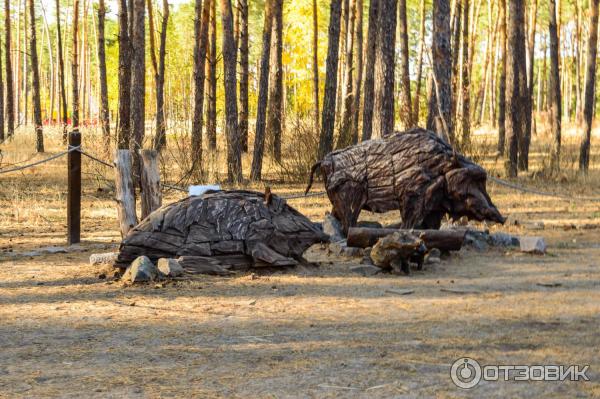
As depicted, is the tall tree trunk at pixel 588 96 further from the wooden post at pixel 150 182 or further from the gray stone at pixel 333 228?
the wooden post at pixel 150 182

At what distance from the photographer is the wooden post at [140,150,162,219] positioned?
8.88 meters

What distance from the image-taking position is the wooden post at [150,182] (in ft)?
29.1

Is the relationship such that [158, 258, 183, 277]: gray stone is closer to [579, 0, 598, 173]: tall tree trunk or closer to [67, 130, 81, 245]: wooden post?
[67, 130, 81, 245]: wooden post

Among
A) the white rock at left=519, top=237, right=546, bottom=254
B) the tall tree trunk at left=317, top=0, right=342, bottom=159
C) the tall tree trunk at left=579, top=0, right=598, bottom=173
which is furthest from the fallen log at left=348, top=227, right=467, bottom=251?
the tall tree trunk at left=579, top=0, right=598, bottom=173

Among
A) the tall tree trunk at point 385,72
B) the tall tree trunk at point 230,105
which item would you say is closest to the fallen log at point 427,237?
the tall tree trunk at point 385,72

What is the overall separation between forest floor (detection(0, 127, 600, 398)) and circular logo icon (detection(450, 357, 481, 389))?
0.06m

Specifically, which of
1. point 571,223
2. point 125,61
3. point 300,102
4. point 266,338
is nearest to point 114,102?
point 300,102

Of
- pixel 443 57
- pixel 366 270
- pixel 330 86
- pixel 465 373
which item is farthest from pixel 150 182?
pixel 330 86

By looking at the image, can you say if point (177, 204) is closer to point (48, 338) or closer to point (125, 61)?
point (48, 338)

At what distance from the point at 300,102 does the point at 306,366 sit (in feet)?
129

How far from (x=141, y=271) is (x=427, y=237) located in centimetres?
306

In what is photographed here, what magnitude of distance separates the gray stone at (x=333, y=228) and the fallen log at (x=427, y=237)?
36.5 inches

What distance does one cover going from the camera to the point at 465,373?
14.9 ft

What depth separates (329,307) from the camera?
6402 millimetres
